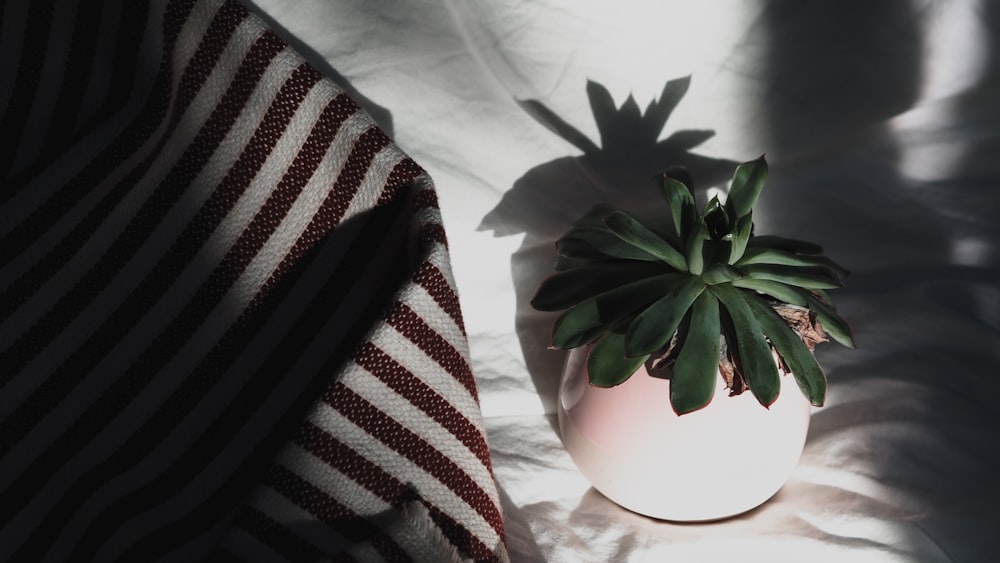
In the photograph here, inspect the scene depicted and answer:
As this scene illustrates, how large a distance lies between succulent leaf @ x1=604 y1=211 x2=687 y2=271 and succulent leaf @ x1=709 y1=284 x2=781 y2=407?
51 mm

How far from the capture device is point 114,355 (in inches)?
32.2

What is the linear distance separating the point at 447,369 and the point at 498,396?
0.18 m

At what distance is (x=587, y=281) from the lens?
0.72 m

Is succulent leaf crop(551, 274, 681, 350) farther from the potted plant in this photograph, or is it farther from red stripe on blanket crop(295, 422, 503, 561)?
red stripe on blanket crop(295, 422, 503, 561)

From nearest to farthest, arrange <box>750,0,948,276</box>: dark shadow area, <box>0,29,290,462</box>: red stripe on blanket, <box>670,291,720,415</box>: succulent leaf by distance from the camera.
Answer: <box>670,291,720,415</box>: succulent leaf → <box>0,29,290,462</box>: red stripe on blanket → <box>750,0,948,276</box>: dark shadow area

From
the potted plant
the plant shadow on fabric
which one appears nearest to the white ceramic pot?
the potted plant

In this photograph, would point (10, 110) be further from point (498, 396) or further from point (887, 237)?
point (887, 237)

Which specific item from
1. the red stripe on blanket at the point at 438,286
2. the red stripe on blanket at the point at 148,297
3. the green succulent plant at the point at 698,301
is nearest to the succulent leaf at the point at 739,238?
the green succulent plant at the point at 698,301

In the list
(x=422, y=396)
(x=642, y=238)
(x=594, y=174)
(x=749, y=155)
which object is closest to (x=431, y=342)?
(x=422, y=396)

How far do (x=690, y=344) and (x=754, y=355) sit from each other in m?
0.04

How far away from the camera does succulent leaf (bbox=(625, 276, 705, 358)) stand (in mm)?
649

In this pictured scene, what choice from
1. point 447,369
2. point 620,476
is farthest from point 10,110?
point 620,476

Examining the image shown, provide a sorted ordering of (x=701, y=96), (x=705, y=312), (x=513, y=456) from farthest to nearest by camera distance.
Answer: (x=701, y=96)
(x=513, y=456)
(x=705, y=312)

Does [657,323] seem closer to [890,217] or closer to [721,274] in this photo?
[721,274]
